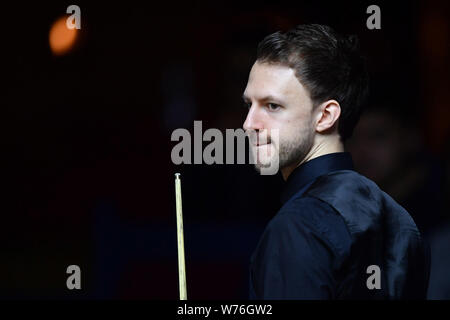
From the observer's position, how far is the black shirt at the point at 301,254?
193cm

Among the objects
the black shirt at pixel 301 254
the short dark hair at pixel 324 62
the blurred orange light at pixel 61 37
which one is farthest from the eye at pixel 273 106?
the blurred orange light at pixel 61 37

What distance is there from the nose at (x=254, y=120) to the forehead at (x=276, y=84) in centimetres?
4

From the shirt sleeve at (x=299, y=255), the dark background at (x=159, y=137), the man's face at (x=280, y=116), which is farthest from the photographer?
the dark background at (x=159, y=137)

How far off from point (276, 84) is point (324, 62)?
185 millimetres

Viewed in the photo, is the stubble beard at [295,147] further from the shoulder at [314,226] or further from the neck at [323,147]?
the shoulder at [314,226]

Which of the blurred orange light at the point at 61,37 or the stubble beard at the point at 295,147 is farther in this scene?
the blurred orange light at the point at 61,37

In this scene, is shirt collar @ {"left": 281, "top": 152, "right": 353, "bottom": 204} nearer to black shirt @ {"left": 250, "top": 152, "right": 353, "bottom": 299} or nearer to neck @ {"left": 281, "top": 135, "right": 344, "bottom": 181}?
neck @ {"left": 281, "top": 135, "right": 344, "bottom": 181}

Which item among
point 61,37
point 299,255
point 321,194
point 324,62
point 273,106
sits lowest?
point 299,255

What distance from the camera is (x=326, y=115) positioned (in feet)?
7.50

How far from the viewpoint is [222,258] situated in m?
4.27

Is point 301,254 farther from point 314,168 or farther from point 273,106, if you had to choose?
point 273,106

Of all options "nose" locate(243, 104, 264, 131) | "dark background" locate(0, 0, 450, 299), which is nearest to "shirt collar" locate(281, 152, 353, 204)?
"nose" locate(243, 104, 264, 131)

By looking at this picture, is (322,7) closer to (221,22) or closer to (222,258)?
(221,22)

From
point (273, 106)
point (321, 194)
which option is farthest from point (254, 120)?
point (321, 194)
